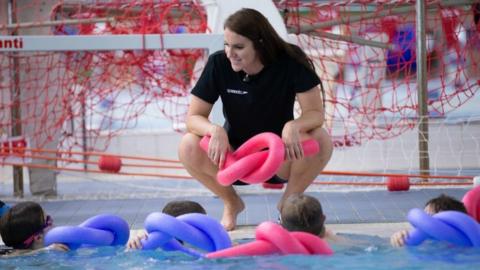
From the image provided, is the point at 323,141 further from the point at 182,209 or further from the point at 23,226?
the point at 23,226

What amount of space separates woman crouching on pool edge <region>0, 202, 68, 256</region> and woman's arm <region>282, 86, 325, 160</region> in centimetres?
104

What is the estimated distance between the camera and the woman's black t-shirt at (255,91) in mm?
4137

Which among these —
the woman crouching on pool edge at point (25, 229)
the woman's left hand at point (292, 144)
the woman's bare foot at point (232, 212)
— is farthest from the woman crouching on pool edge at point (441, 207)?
the woman crouching on pool edge at point (25, 229)

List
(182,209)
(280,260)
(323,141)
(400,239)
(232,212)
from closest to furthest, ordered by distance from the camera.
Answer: (280,260) → (400,239) → (182,209) → (323,141) → (232,212)

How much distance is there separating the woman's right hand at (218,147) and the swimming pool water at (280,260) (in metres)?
0.56

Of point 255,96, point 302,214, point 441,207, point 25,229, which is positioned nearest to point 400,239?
point 441,207

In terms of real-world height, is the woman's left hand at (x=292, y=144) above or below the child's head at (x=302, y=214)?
above

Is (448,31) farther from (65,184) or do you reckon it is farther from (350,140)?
(65,184)

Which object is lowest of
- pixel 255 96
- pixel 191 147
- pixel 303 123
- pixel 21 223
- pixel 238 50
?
pixel 21 223

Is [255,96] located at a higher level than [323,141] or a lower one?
higher

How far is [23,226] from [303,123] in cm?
130

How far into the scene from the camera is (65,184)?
7.03 metres

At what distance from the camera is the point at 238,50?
3.97m

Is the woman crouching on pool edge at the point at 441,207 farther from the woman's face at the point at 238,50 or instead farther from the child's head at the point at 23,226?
the child's head at the point at 23,226
